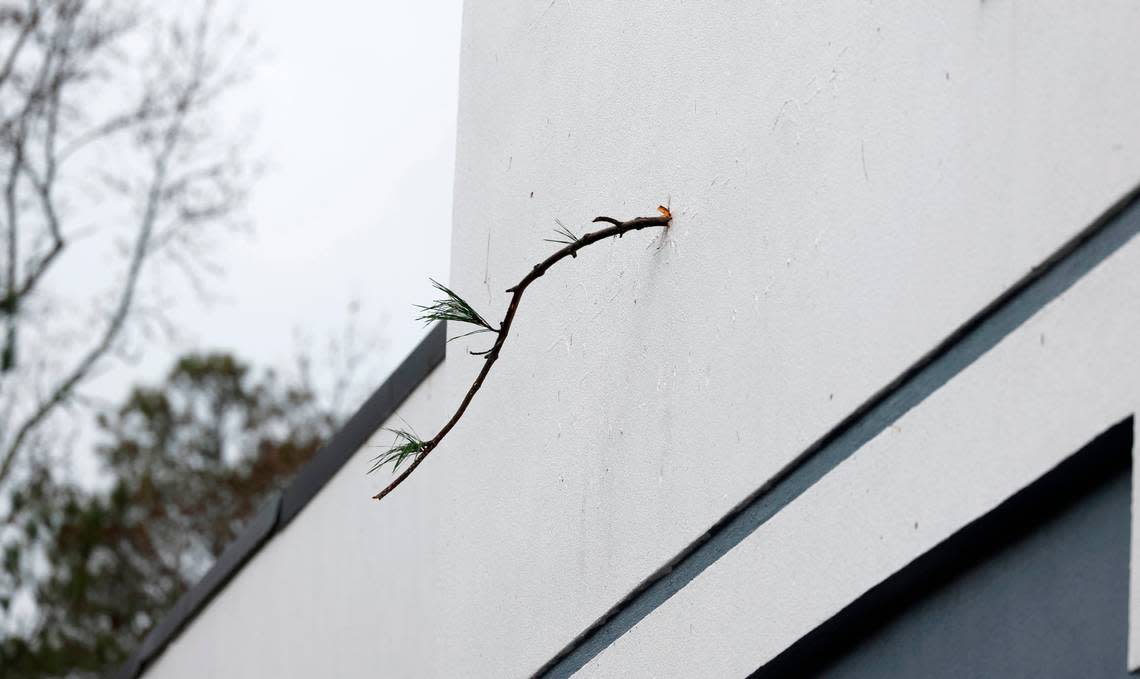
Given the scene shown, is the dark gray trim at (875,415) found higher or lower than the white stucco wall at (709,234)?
lower

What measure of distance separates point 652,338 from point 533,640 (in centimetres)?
76

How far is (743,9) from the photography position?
2.98 meters

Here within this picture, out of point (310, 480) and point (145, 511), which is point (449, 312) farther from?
point (145, 511)

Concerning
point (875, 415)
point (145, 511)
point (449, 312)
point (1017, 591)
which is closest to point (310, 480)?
point (449, 312)

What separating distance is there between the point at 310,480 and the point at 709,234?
343 centimetres

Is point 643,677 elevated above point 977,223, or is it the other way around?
point 977,223

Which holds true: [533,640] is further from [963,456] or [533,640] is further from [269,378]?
[269,378]

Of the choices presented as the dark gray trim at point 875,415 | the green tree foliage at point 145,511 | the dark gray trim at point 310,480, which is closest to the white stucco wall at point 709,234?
the dark gray trim at point 875,415

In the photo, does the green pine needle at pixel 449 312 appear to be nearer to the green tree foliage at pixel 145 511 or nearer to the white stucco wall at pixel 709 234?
the white stucco wall at pixel 709 234

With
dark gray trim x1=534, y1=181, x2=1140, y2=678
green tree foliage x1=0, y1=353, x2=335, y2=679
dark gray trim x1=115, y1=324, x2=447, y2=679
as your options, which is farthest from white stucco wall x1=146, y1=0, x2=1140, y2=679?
green tree foliage x1=0, y1=353, x2=335, y2=679

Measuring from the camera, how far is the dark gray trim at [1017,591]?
196 cm

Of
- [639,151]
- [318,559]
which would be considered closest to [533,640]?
[639,151]

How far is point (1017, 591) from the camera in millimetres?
2150

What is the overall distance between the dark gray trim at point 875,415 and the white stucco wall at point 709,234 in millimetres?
23
